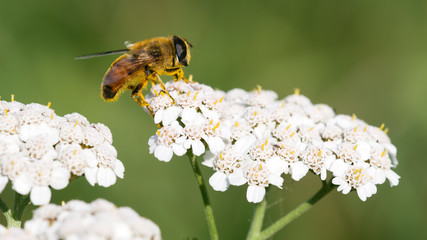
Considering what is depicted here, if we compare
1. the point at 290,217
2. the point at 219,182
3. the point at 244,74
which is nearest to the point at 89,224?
the point at 219,182

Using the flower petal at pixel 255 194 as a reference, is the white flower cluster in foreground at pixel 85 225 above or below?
below

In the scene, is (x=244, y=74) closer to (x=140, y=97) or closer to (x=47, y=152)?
(x=140, y=97)

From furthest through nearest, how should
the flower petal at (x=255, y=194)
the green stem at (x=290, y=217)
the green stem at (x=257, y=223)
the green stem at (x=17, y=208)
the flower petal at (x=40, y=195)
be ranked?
the green stem at (x=257, y=223) < the green stem at (x=290, y=217) < the flower petal at (x=255, y=194) < the green stem at (x=17, y=208) < the flower petal at (x=40, y=195)

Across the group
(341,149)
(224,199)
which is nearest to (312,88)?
(224,199)

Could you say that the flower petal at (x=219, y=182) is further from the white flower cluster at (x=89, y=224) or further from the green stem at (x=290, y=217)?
the white flower cluster at (x=89, y=224)

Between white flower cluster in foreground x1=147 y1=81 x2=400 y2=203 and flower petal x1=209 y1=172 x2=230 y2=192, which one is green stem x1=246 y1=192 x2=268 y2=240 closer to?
white flower cluster in foreground x1=147 y1=81 x2=400 y2=203

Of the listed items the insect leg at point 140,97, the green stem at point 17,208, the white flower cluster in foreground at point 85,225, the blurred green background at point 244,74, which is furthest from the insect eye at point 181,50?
the blurred green background at point 244,74

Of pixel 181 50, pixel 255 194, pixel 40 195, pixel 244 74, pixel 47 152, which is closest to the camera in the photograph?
pixel 40 195
